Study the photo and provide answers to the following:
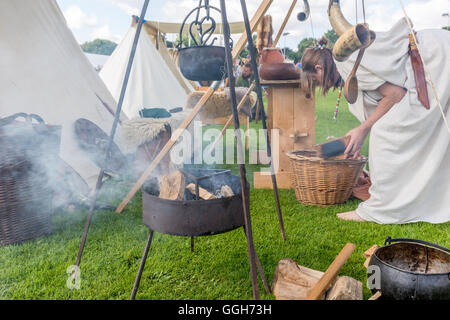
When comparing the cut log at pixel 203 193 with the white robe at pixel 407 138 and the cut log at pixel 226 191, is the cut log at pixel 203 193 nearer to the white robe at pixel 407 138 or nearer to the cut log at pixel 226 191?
the cut log at pixel 226 191

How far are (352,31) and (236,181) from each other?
1.04 m

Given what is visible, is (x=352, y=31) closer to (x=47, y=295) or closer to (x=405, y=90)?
(x=405, y=90)

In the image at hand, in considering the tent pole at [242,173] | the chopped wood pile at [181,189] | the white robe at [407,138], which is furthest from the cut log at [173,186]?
the white robe at [407,138]

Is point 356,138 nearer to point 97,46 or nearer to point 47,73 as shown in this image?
point 47,73

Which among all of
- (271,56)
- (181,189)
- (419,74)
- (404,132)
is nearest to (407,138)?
(404,132)

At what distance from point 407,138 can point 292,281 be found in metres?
1.47

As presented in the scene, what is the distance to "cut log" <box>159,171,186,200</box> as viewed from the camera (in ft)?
5.33

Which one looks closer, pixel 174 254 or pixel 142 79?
pixel 174 254

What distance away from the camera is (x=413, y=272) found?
1.27 meters

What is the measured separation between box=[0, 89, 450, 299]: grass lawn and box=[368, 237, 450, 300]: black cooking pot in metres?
0.24

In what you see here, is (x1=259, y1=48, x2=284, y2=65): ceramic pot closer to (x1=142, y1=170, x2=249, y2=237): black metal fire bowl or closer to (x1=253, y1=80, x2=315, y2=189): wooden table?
(x1=253, y1=80, x2=315, y2=189): wooden table

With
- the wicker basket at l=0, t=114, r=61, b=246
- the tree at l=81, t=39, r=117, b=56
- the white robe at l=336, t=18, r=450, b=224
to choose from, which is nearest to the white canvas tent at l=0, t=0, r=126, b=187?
the wicker basket at l=0, t=114, r=61, b=246

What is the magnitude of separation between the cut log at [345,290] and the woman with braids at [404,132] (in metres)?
1.16
